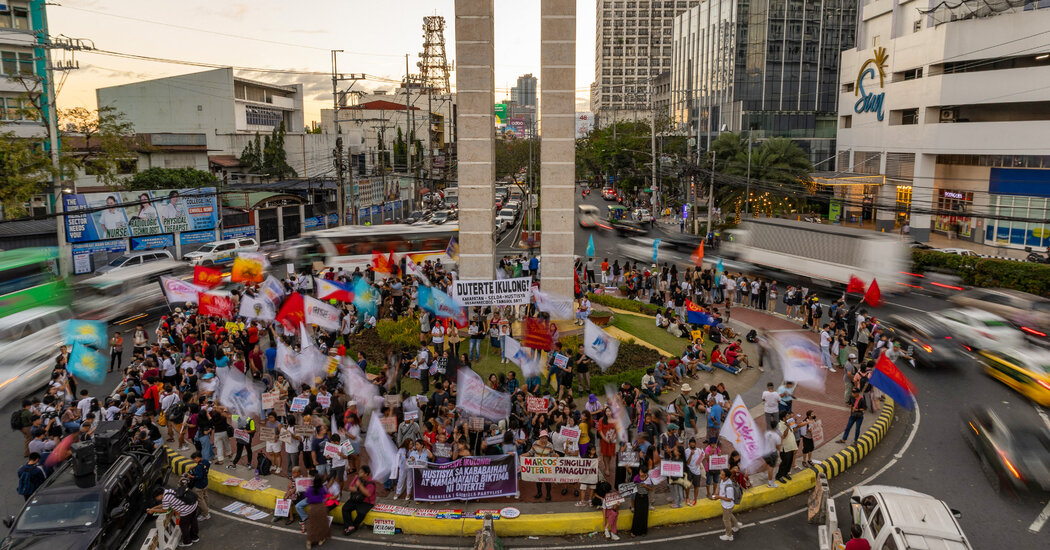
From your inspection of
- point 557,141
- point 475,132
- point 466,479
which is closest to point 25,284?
point 475,132

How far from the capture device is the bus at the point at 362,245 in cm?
3716

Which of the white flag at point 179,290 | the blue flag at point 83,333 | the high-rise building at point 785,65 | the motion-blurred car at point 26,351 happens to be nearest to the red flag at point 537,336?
the white flag at point 179,290

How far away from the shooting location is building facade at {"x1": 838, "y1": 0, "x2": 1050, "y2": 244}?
45438 millimetres

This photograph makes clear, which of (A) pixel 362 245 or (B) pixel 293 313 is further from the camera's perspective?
(A) pixel 362 245

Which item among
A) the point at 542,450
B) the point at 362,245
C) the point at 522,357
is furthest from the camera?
the point at 362,245

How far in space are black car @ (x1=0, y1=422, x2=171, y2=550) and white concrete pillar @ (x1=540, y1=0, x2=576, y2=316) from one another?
1443 centimetres

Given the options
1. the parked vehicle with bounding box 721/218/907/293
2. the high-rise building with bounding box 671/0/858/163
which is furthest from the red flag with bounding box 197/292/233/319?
the high-rise building with bounding box 671/0/858/163

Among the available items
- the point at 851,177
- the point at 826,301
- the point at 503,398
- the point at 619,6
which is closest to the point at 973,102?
the point at 851,177

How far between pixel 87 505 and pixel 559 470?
8.40 m

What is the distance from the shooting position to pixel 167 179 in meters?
53.5

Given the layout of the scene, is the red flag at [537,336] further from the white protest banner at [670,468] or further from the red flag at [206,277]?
the red flag at [206,277]

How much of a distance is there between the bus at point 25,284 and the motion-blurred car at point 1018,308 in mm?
32842

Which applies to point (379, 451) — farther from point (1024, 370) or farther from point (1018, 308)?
point (1018, 308)

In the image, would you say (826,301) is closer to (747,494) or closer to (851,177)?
(747,494)
